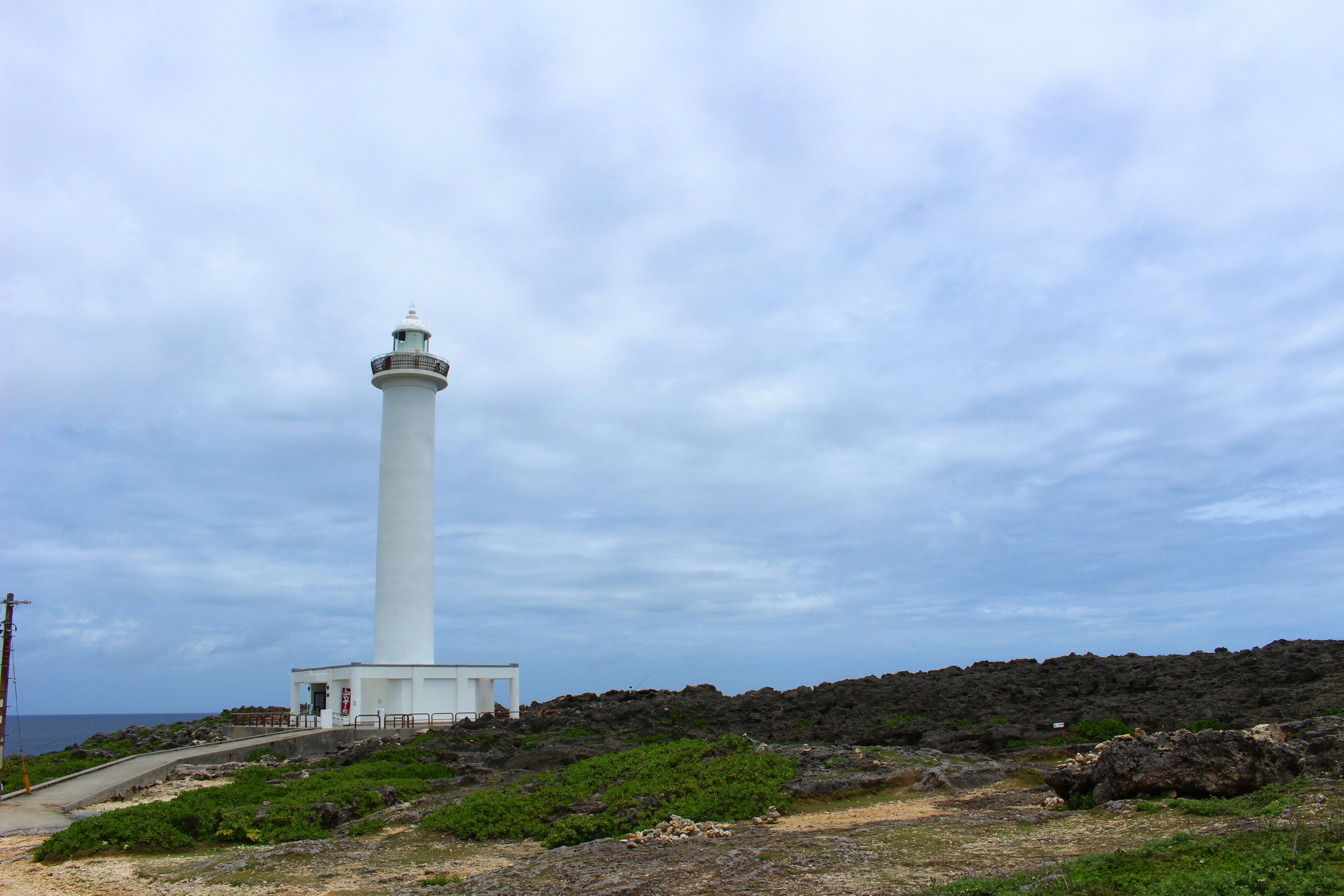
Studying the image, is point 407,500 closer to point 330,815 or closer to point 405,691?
point 405,691

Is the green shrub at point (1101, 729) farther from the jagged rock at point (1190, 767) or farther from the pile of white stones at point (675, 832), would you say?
the pile of white stones at point (675, 832)

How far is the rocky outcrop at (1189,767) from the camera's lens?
13930 millimetres

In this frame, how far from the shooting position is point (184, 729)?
147ft

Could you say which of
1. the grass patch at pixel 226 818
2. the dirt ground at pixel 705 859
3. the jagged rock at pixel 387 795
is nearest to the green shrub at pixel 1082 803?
the dirt ground at pixel 705 859

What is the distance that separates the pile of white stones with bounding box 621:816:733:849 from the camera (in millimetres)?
15203

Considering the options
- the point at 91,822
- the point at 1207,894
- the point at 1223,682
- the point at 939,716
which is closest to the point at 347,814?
the point at 91,822

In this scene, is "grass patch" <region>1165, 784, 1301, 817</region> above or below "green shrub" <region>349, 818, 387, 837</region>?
above

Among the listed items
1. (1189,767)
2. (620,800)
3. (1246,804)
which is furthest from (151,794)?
(1246,804)

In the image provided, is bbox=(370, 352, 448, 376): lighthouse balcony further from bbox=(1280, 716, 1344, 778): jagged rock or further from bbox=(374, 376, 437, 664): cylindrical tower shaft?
bbox=(1280, 716, 1344, 778): jagged rock

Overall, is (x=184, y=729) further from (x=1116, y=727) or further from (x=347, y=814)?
(x=1116, y=727)

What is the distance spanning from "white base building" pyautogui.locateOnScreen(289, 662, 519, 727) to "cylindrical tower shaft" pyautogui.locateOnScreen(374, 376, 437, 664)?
1.35 metres

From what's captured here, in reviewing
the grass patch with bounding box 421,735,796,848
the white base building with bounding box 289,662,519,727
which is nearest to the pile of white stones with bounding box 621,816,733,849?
the grass patch with bounding box 421,735,796,848

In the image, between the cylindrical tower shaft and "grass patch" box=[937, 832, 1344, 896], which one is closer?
"grass patch" box=[937, 832, 1344, 896]

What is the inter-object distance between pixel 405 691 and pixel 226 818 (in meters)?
22.7
